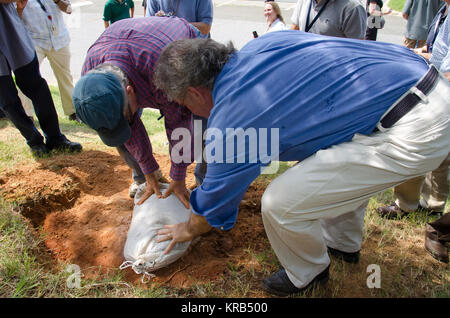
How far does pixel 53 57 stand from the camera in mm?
4168

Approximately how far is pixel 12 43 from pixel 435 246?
377 cm

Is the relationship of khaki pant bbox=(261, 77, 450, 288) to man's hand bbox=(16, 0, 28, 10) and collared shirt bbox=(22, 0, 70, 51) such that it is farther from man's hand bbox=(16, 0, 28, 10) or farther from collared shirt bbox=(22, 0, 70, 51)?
collared shirt bbox=(22, 0, 70, 51)

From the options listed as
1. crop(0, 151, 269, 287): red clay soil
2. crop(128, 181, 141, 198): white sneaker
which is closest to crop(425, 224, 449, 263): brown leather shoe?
crop(0, 151, 269, 287): red clay soil

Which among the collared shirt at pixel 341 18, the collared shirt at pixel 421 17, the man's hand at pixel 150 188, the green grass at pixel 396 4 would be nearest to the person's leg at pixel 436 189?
the collared shirt at pixel 341 18

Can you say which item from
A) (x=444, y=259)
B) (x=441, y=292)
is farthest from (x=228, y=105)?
(x=444, y=259)

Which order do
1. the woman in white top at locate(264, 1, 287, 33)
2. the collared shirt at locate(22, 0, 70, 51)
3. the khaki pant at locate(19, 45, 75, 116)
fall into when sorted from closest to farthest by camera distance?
the collared shirt at locate(22, 0, 70, 51)
the khaki pant at locate(19, 45, 75, 116)
the woman in white top at locate(264, 1, 287, 33)

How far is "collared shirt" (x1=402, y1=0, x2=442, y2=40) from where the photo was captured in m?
4.52

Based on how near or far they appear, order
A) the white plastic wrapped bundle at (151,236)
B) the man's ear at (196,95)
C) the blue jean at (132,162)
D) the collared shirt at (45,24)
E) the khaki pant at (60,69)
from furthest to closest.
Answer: the khaki pant at (60,69) < the collared shirt at (45,24) < the blue jean at (132,162) < the white plastic wrapped bundle at (151,236) < the man's ear at (196,95)

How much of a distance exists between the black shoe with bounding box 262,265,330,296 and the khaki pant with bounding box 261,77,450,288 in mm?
393

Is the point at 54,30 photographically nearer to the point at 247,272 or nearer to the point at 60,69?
the point at 60,69

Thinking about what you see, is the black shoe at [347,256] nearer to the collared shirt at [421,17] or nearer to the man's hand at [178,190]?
the man's hand at [178,190]

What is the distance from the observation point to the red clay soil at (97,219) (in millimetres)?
2201

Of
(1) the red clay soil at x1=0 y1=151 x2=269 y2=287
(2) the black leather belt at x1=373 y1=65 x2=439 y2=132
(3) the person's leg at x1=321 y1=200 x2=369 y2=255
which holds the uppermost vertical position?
(2) the black leather belt at x1=373 y1=65 x2=439 y2=132

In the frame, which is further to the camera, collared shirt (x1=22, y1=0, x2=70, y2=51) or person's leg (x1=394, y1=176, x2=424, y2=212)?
collared shirt (x1=22, y1=0, x2=70, y2=51)
